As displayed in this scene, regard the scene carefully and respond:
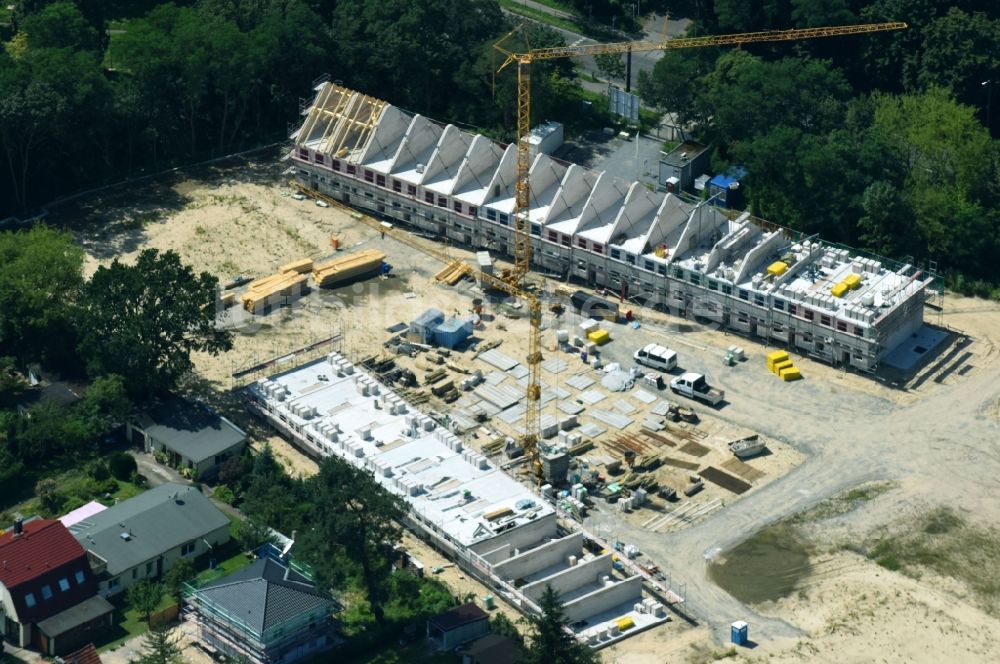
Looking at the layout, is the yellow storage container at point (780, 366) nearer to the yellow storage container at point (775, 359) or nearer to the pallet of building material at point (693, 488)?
the yellow storage container at point (775, 359)

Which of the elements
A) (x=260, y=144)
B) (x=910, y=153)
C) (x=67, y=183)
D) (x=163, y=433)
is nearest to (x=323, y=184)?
(x=260, y=144)

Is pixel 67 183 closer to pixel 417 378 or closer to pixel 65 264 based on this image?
pixel 65 264

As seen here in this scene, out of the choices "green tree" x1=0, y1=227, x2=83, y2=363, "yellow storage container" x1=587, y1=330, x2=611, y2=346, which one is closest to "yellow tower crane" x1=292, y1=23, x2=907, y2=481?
"yellow storage container" x1=587, y1=330, x2=611, y2=346

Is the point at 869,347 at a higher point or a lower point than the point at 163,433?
higher

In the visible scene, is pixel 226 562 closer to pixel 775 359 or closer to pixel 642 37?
pixel 775 359

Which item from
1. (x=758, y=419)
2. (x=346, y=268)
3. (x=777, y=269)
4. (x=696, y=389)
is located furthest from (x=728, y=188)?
(x=346, y=268)

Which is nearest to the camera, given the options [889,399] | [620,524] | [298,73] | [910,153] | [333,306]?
[620,524]
